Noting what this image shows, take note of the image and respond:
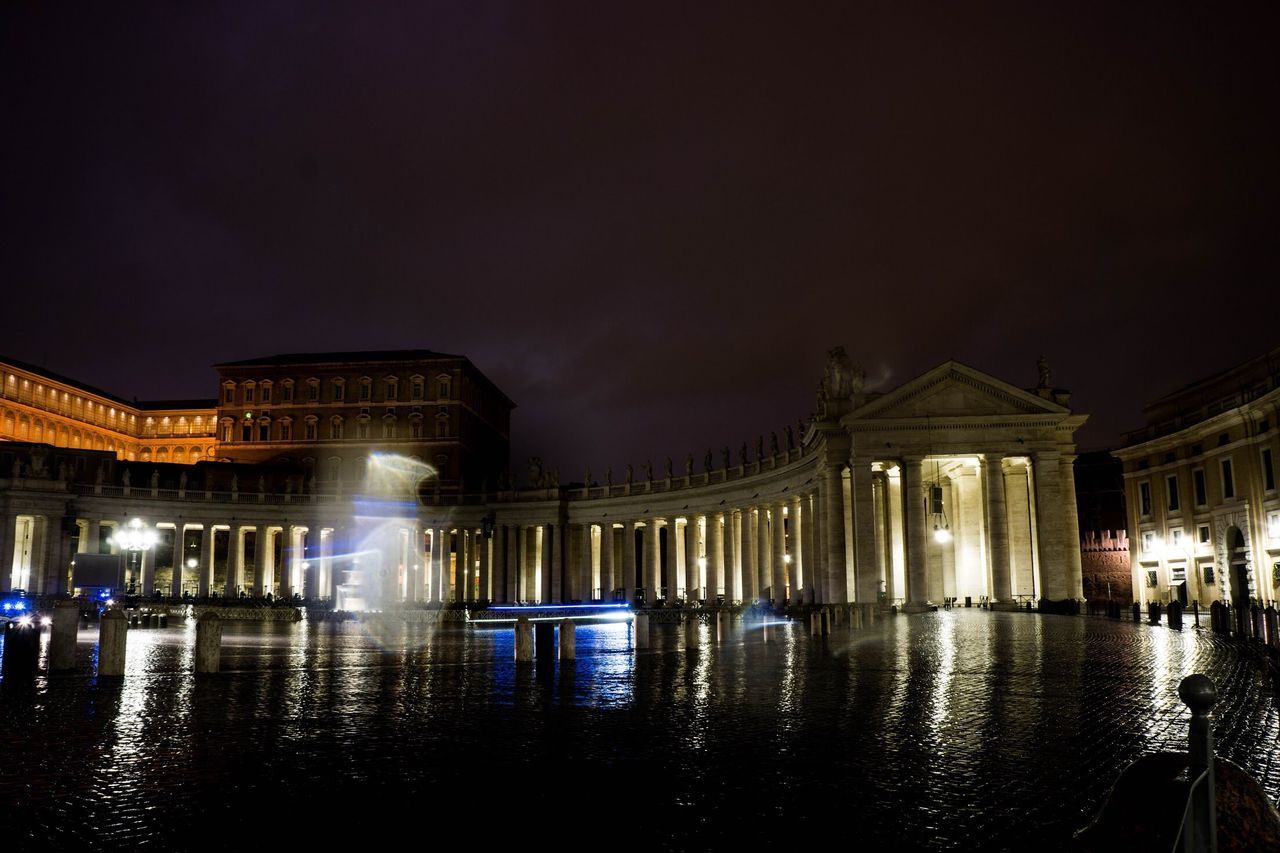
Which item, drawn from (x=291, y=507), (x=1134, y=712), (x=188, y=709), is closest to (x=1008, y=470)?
(x=1134, y=712)

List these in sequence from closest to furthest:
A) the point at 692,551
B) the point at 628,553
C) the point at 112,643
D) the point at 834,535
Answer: the point at 112,643 < the point at 834,535 < the point at 692,551 < the point at 628,553

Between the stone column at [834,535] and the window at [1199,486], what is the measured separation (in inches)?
912

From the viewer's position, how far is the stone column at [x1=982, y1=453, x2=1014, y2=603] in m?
57.0

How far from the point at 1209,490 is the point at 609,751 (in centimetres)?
6169

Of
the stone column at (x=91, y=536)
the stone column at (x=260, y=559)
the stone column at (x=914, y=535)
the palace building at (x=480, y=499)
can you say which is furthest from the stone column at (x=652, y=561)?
the stone column at (x=91, y=536)

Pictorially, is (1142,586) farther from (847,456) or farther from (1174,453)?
(847,456)

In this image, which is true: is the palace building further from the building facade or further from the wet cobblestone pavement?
the wet cobblestone pavement

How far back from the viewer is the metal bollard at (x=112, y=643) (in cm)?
2039

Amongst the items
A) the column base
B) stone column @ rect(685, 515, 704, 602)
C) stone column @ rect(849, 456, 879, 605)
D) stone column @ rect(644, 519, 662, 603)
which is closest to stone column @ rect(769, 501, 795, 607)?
stone column @ rect(685, 515, 704, 602)

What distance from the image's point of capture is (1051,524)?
190 ft

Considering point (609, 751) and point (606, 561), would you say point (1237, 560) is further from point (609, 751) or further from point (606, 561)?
point (609, 751)

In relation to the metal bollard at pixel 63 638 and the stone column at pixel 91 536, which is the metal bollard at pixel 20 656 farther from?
the stone column at pixel 91 536

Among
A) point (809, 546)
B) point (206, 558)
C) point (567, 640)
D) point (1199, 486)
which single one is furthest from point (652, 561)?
point (567, 640)

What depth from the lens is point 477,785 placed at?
30.8 feet
